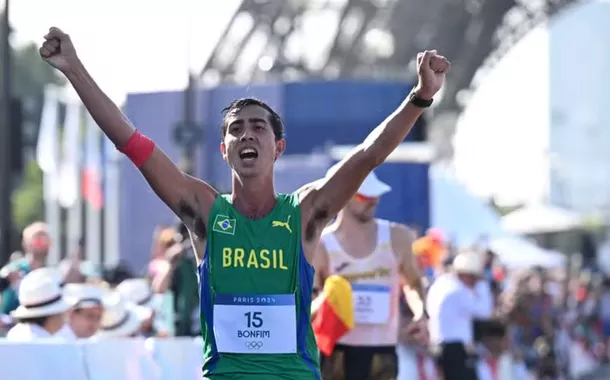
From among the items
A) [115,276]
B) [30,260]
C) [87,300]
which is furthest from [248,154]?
[115,276]

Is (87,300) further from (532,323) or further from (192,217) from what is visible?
(532,323)

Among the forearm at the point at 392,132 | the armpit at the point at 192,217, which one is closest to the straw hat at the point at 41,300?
the armpit at the point at 192,217

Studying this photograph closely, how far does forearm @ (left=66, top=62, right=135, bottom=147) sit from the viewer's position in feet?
19.5

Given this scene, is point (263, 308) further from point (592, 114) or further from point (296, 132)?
point (592, 114)

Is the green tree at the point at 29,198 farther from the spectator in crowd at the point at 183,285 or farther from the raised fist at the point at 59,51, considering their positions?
the raised fist at the point at 59,51

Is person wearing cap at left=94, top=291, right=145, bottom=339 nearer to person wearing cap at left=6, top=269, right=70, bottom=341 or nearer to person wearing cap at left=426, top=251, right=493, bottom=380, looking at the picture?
person wearing cap at left=6, top=269, right=70, bottom=341

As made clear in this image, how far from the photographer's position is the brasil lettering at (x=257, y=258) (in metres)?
6.00

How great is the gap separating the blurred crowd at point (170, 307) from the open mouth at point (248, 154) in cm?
393

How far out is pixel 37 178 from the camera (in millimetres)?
83875

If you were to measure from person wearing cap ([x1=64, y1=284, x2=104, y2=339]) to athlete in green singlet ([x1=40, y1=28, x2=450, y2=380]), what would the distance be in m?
4.42

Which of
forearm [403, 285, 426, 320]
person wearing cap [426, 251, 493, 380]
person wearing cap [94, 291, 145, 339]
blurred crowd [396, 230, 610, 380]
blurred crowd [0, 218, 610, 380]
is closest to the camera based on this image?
forearm [403, 285, 426, 320]

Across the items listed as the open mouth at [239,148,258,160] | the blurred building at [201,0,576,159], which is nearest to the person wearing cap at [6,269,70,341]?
the open mouth at [239,148,258,160]

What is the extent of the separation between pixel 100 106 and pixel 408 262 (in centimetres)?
426

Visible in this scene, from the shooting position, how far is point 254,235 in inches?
237
